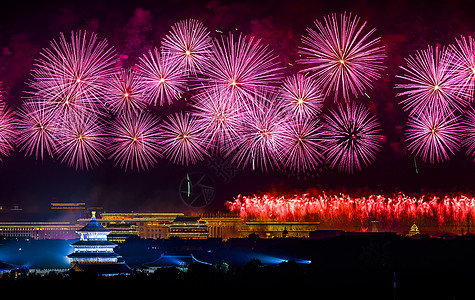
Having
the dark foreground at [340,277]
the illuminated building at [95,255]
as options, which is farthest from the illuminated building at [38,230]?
the illuminated building at [95,255]

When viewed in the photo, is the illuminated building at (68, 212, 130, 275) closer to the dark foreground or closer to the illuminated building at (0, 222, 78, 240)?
the dark foreground

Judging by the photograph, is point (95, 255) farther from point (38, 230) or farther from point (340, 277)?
point (38, 230)

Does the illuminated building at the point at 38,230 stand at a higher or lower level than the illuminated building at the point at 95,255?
higher

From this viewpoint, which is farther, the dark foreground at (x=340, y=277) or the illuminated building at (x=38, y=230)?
the illuminated building at (x=38, y=230)

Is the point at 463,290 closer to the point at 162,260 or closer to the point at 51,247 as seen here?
the point at 162,260

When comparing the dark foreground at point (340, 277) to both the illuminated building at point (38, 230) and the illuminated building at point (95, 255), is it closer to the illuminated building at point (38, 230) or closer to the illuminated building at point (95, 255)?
the illuminated building at point (95, 255)

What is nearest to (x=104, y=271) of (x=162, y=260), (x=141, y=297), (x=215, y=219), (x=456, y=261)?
(x=141, y=297)
